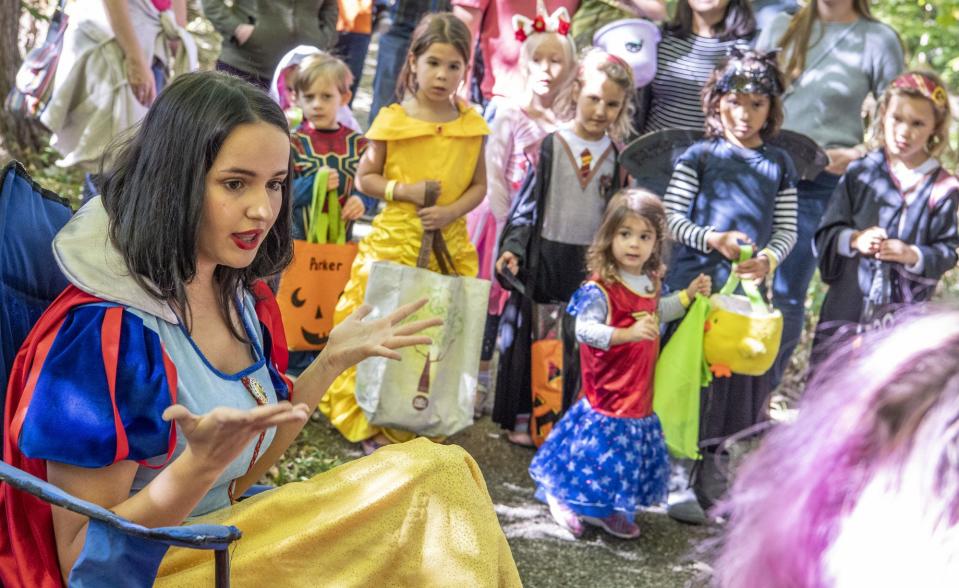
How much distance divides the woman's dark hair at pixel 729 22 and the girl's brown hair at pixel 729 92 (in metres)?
0.62

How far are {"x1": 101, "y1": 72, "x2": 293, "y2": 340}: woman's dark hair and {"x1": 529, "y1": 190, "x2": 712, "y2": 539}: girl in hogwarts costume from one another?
2166mm

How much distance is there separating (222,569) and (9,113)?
598 centimetres

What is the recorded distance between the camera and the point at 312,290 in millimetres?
4719

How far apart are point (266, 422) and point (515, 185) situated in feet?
11.2

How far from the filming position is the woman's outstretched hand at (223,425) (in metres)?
1.71

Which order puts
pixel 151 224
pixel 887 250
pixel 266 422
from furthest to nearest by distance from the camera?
pixel 887 250, pixel 151 224, pixel 266 422

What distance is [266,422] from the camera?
1721mm

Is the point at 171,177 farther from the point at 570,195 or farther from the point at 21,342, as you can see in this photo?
the point at 570,195

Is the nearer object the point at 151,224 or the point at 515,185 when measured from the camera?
the point at 151,224

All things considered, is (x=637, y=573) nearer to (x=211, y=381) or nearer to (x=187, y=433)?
(x=211, y=381)

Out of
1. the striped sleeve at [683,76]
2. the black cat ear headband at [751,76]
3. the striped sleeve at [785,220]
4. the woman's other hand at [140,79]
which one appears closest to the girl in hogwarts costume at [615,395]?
the striped sleeve at [785,220]

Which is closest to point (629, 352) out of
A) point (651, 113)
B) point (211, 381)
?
point (651, 113)

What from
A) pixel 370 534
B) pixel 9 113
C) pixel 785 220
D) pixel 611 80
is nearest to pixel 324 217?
pixel 611 80

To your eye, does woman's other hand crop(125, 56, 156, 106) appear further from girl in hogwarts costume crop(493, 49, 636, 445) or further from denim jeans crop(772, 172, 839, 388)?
denim jeans crop(772, 172, 839, 388)
